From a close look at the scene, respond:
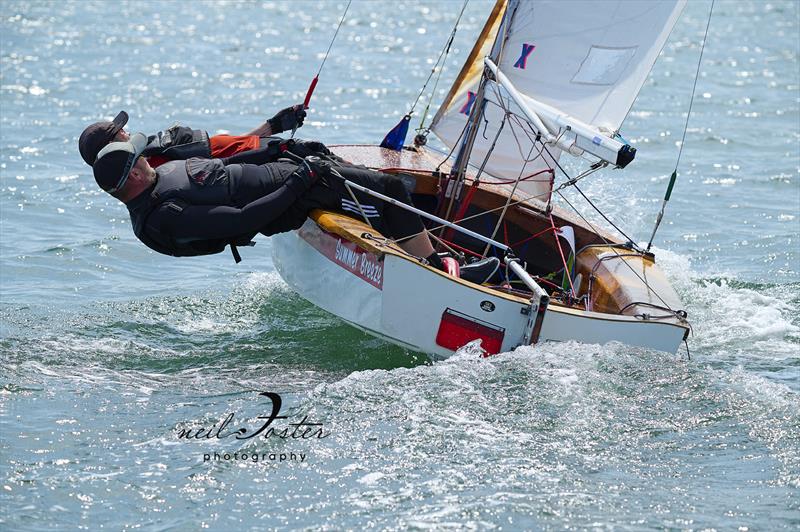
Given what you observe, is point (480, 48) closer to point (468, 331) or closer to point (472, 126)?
point (472, 126)

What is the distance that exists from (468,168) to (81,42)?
12.6m

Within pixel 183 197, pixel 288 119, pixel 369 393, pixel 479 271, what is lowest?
pixel 369 393

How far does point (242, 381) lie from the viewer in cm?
634

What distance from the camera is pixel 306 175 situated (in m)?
6.45

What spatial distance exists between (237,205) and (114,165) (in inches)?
28.9

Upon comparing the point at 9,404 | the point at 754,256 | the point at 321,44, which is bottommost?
the point at 9,404

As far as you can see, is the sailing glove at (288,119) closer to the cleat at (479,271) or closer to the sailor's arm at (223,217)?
the sailor's arm at (223,217)

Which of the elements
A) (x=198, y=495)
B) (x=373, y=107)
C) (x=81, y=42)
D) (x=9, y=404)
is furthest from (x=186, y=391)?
(x=81, y=42)

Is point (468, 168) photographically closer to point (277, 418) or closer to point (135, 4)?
point (277, 418)

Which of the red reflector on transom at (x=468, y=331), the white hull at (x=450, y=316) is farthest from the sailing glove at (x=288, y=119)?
the red reflector on transom at (x=468, y=331)

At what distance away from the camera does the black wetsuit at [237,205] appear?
6.32 m

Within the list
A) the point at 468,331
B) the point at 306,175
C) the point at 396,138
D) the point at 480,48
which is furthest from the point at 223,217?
the point at 480,48

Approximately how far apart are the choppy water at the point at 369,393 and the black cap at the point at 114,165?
106 centimetres

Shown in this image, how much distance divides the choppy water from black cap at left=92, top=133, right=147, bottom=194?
1062 mm
